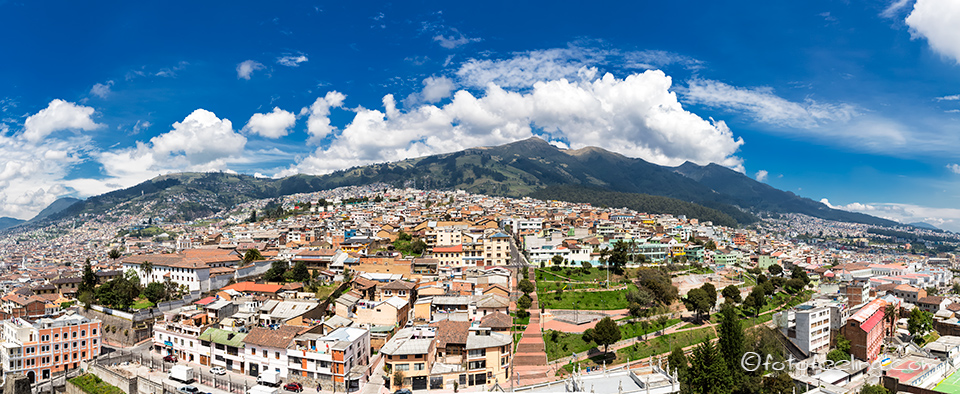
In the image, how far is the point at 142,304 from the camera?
1898 inches

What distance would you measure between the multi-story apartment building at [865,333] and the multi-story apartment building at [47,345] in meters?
64.4

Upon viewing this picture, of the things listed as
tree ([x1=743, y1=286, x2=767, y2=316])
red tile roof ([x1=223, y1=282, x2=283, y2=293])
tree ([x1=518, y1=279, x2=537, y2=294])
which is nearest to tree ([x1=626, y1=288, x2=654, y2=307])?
tree ([x1=518, y1=279, x2=537, y2=294])

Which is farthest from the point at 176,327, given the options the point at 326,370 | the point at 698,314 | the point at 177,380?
the point at 698,314

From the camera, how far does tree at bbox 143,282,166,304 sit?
156ft

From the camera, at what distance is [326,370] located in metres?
32.5

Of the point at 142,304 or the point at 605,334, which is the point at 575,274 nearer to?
the point at 605,334

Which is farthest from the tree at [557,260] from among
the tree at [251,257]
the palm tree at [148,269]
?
the palm tree at [148,269]

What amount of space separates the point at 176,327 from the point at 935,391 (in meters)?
56.2

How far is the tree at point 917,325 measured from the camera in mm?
51219

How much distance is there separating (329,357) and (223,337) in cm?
1020

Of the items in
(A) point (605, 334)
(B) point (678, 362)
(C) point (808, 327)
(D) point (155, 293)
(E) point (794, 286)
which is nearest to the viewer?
(B) point (678, 362)

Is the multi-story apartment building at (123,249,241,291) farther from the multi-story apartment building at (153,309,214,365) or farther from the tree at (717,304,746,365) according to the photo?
the tree at (717,304,746,365)

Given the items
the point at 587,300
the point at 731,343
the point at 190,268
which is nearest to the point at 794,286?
the point at 587,300

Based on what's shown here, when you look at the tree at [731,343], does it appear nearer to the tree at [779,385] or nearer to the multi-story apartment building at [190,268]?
the tree at [779,385]
